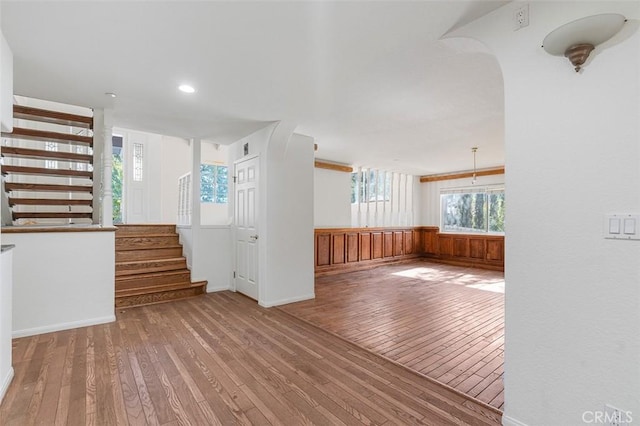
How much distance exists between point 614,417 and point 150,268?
191 inches

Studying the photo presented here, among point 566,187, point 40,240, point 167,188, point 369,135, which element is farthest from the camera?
point 167,188

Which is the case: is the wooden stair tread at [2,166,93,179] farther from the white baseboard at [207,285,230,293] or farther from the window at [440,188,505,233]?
the window at [440,188,505,233]

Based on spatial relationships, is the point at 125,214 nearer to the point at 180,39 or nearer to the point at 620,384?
the point at 180,39

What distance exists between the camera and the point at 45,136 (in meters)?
3.42

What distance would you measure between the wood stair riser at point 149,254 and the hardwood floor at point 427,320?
2.22m

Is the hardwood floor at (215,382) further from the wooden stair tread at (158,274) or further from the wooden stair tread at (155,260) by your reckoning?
the wooden stair tread at (155,260)

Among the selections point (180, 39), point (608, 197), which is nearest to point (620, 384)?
point (608, 197)

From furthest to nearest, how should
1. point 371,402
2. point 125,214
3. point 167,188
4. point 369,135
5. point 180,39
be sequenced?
point 167,188, point 125,214, point 369,135, point 180,39, point 371,402

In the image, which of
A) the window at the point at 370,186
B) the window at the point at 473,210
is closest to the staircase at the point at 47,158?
the window at the point at 370,186

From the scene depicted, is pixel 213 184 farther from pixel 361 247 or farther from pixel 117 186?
pixel 361 247

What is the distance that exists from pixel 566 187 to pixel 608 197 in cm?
16

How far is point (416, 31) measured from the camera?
6.40ft

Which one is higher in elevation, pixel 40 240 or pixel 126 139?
pixel 126 139

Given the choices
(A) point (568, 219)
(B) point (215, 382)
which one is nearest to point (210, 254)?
(B) point (215, 382)
